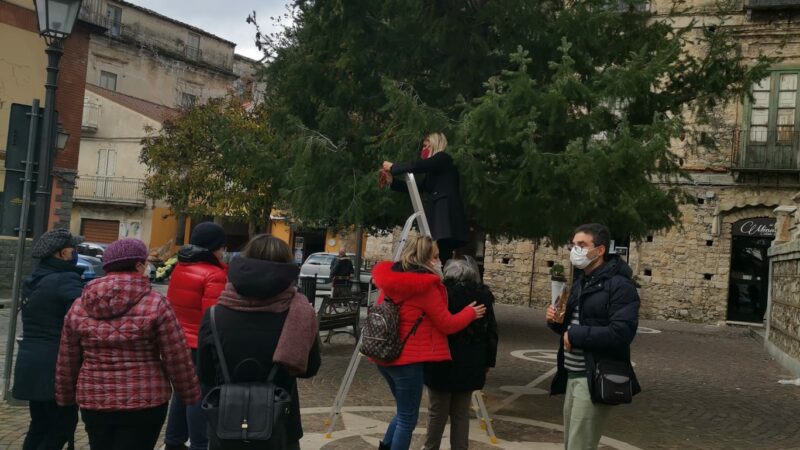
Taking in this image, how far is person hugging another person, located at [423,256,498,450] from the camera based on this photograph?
5.26 metres

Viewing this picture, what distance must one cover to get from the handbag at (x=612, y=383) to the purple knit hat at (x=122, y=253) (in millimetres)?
2616

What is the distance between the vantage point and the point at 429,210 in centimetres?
641

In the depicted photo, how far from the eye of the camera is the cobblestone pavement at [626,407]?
6766mm

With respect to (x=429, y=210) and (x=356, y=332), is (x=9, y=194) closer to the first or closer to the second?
(x=429, y=210)

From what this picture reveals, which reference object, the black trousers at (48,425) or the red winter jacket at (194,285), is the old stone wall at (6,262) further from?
the red winter jacket at (194,285)

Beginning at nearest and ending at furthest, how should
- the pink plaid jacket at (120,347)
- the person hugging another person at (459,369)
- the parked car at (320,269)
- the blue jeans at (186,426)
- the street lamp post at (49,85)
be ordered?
the pink plaid jacket at (120,347)
the blue jeans at (186,426)
the person hugging another person at (459,369)
the street lamp post at (49,85)
the parked car at (320,269)

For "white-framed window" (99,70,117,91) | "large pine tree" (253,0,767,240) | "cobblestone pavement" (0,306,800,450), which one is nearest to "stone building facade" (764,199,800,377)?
"cobblestone pavement" (0,306,800,450)

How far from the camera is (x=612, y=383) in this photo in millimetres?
4305

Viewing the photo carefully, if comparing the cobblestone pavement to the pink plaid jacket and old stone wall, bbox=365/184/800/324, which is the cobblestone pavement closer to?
the pink plaid jacket

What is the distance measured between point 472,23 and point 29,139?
486 cm

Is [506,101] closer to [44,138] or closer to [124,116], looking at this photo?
[44,138]

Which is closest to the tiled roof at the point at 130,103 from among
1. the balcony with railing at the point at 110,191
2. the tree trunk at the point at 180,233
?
the balcony with railing at the point at 110,191

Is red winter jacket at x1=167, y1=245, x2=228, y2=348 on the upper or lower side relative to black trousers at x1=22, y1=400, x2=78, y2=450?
upper

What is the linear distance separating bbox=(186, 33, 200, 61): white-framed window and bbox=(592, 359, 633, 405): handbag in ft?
146
